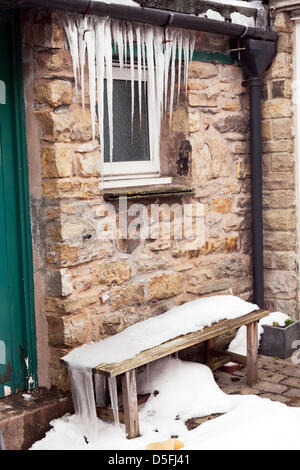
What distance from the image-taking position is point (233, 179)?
19.1 feet

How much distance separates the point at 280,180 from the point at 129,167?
1.53 m

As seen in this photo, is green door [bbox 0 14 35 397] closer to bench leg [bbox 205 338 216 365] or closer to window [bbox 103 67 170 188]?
window [bbox 103 67 170 188]

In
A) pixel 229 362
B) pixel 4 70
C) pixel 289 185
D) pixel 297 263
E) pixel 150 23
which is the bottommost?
pixel 229 362

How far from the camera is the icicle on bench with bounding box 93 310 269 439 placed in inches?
162

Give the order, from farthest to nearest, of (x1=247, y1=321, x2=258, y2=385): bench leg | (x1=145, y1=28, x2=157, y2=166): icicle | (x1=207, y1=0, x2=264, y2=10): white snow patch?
(x1=207, y1=0, x2=264, y2=10): white snow patch → (x1=247, y1=321, x2=258, y2=385): bench leg → (x1=145, y1=28, x2=157, y2=166): icicle

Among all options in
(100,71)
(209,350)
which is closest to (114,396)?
(209,350)

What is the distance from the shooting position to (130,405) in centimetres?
414

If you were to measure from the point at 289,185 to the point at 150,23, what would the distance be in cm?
196

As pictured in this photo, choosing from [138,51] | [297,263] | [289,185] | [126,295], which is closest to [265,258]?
[297,263]

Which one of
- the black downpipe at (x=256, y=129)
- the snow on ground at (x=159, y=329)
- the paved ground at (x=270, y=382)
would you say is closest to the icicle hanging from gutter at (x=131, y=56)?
the black downpipe at (x=256, y=129)

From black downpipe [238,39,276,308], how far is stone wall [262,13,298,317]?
147 millimetres

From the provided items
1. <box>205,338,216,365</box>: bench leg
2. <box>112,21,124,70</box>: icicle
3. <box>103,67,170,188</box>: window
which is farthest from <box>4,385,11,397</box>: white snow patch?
<box>112,21,124,70</box>: icicle

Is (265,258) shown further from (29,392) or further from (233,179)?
(29,392)

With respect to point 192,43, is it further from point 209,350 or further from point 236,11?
point 209,350
